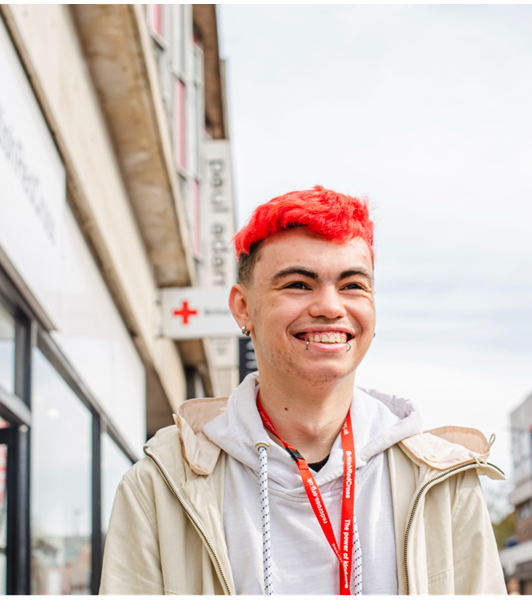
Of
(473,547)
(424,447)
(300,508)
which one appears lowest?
(473,547)

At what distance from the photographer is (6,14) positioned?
4.04 m

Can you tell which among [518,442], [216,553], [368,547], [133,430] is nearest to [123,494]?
[216,553]

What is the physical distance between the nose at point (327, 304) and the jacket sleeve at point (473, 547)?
492mm

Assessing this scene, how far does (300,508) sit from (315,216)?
27.7 inches

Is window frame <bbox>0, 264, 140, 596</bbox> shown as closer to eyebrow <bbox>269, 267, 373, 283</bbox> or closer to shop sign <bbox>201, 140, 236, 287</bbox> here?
eyebrow <bbox>269, 267, 373, 283</bbox>

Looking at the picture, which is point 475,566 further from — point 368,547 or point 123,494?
point 123,494

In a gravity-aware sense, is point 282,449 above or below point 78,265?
below

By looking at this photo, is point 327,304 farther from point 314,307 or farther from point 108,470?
point 108,470

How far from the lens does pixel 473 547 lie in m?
Result: 1.75

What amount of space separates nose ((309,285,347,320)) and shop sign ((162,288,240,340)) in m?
7.71

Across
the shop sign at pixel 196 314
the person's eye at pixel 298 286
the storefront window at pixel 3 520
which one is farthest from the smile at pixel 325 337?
the shop sign at pixel 196 314

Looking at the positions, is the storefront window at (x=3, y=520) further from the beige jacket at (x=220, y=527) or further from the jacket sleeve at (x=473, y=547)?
the jacket sleeve at (x=473, y=547)

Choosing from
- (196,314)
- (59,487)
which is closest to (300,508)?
(59,487)

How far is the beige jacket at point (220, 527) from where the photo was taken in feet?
5.65
